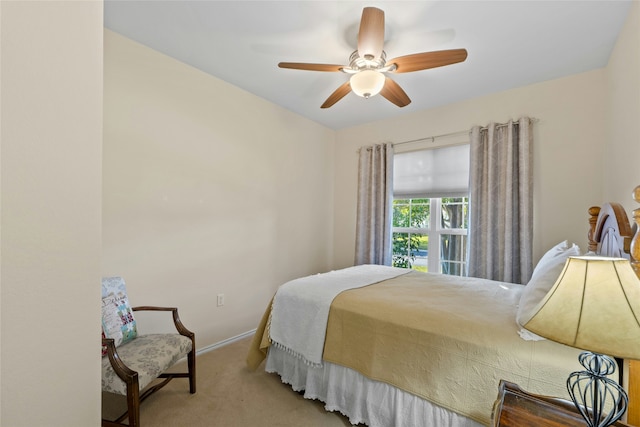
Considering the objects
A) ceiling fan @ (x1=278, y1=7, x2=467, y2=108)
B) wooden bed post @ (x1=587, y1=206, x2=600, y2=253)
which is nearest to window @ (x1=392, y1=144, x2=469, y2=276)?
wooden bed post @ (x1=587, y1=206, x2=600, y2=253)

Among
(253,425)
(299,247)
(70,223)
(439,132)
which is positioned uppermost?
(439,132)

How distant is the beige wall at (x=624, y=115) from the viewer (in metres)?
1.68

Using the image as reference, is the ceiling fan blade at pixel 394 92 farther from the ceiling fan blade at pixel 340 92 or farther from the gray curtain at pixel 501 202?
the gray curtain at pixel 501 202

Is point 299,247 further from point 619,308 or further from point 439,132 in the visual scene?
point 619,308

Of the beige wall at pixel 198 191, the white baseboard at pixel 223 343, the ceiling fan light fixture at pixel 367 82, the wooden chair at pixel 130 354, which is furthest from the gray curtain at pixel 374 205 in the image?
the wooden chair at pixel 130 354

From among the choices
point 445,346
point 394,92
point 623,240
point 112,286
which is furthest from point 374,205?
point 112,286

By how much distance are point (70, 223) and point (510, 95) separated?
11.8ft

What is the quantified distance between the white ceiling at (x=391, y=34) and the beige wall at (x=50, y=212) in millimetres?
1459

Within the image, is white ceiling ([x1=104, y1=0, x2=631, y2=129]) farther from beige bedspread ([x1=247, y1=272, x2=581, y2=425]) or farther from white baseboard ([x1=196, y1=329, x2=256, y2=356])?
white baseboard ([x1=196, y1=329, x2=256, y2=356])

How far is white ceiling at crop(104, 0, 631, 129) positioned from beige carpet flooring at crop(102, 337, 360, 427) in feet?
8.42

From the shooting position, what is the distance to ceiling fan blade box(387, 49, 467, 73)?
1750mm

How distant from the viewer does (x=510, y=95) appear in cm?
293

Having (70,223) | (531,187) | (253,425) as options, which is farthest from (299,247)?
(70,223)

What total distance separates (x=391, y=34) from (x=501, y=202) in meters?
1.91
